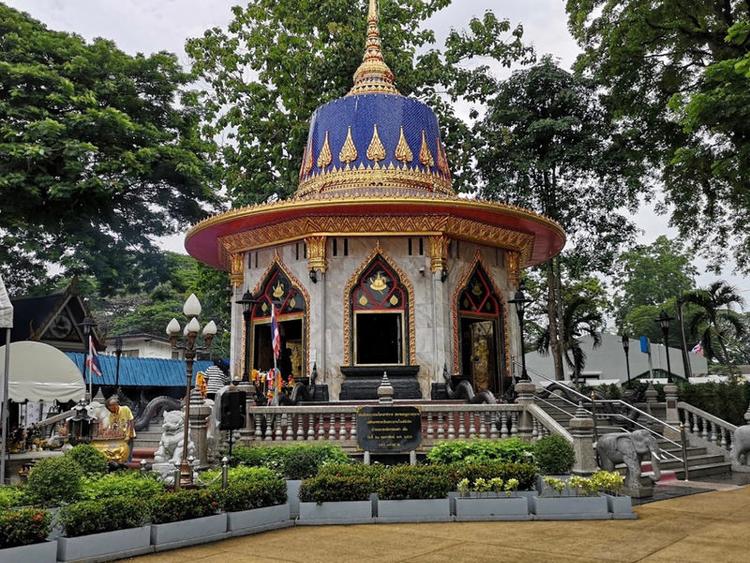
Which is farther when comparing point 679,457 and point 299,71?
point 299,71

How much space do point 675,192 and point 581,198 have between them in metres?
4.41

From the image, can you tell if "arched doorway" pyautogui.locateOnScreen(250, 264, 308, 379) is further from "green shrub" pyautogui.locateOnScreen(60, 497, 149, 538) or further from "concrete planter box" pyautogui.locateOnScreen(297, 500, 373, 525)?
"green shrub" pyautogui.locateOnScreen(60, 497, 149, 538)

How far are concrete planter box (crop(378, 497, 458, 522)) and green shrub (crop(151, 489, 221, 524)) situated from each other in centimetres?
245

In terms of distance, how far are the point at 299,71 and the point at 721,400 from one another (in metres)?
20.7

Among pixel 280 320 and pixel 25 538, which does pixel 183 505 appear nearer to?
pixel 25 538

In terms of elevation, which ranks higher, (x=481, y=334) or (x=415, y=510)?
(x=481, y=334)

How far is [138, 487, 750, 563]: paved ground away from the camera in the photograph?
7684 mm

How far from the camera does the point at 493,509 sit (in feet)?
33.4

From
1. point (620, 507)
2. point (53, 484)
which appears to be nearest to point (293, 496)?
point (53, 484)

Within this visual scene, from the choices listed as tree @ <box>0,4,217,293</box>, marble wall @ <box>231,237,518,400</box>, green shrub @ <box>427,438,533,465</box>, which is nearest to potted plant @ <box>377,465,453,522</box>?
green shrub @ <box>427,438,533,465</box>

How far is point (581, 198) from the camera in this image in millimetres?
30641

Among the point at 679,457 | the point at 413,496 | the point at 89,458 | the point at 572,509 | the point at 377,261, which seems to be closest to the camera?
the point at 572,509

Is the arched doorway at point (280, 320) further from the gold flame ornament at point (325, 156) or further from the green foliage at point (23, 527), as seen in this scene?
the green foliage at point (23, 527)

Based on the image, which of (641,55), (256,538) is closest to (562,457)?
(256,538)
